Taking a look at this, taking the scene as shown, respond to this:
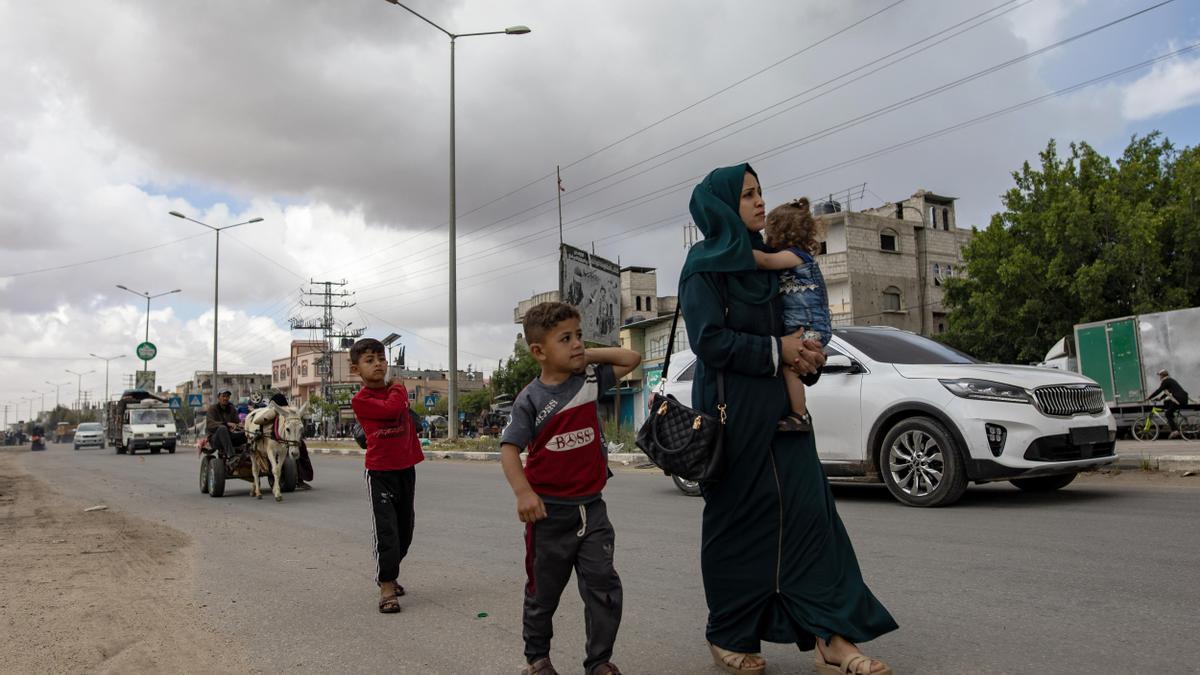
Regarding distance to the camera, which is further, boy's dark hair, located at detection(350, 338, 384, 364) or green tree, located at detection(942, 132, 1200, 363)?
green tree, located at detection(942, 132, 1200, 363)

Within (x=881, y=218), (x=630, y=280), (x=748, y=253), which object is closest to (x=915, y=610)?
(x=748, y=253)

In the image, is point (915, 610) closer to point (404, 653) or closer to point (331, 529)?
point (404, 653)

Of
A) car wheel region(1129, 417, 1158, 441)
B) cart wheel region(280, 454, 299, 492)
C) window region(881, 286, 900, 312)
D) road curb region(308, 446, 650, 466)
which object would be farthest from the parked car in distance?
car wheel region(1129, 417, 1158, 441)

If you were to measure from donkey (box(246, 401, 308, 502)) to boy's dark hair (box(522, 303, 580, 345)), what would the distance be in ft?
31.3

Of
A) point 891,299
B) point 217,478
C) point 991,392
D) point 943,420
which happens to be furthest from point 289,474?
point 891,299

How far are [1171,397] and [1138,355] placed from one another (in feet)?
9.18

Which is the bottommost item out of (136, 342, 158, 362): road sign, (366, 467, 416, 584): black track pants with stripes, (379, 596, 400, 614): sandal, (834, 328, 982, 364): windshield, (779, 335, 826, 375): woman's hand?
(379, 596, 400, 614): sandal

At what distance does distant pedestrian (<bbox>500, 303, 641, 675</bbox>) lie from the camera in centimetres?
319

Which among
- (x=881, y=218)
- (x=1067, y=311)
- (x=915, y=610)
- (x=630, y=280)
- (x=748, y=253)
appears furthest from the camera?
Answer: (x=630, y=280)

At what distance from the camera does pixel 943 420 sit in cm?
768

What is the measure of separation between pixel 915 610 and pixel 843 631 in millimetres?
1480

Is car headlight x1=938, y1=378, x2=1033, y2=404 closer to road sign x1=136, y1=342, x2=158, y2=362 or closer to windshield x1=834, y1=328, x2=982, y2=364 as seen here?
windshield x1=834, y1=328, x2=982, y2=364

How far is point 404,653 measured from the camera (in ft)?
12.7

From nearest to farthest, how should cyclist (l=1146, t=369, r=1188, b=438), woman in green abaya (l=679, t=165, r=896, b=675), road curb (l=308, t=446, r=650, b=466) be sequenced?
woman in green abaya (l=679, t=165, r=896, b=675)
road curb (l=308, t=446, r=650, b=466)
cyclist (l=1146, t=369, r=1188, b=438)
